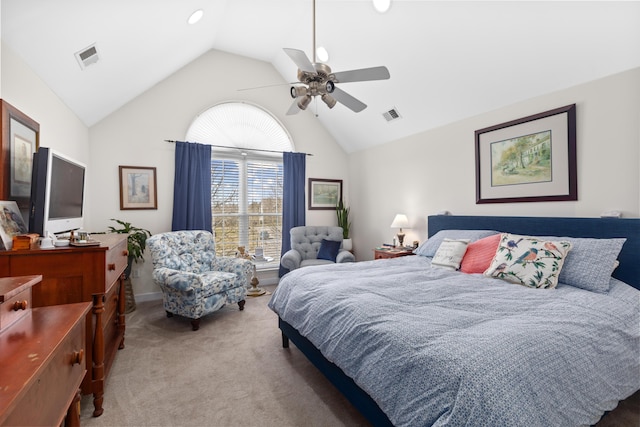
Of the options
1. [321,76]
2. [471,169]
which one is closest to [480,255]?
[471,169]

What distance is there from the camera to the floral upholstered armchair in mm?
3238

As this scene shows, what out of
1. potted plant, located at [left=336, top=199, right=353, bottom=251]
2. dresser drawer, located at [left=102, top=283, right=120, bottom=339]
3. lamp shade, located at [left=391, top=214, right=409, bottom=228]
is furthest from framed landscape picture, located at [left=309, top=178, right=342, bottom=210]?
dresser drawer, located at [left=102, top=283, right=120, bottom=339]

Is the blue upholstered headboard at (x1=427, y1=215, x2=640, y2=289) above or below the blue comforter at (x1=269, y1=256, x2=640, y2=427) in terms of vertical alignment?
above

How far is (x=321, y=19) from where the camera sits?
12.1 ft

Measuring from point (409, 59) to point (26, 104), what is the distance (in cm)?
352

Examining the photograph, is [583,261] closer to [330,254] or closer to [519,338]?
[519,338]

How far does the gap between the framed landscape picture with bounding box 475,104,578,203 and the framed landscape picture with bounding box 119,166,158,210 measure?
4.17 metres

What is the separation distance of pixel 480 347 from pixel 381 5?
3262 mm

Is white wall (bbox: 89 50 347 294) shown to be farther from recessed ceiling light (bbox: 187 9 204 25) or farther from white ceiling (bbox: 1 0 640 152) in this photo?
recessed ceiling light (bbox: 187 9 204 25)

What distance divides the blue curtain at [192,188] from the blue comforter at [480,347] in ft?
9.21

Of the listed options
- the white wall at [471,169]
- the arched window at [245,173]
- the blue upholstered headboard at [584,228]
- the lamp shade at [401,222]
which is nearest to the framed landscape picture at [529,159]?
the white wall at [471,169]

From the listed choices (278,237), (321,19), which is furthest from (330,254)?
(321,19)

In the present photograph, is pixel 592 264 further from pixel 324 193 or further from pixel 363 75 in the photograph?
pixel 324 193

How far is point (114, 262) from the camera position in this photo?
7.19 feet
